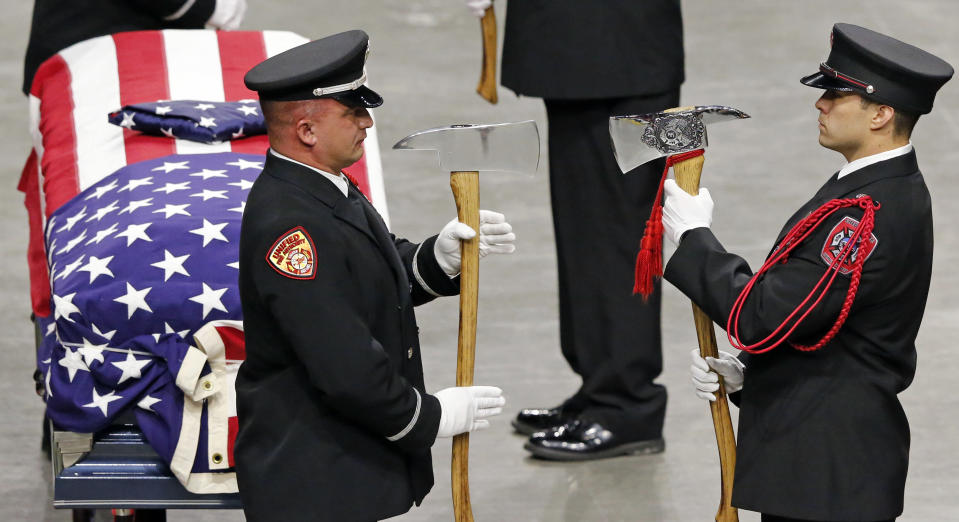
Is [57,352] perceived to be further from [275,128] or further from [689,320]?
[689,320]

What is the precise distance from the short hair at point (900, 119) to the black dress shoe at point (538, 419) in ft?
6.74

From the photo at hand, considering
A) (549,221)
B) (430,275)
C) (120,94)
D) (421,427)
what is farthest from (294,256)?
(549,221)

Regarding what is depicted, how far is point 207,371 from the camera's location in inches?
125

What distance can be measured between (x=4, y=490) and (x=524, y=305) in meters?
2.18

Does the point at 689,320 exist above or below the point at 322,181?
below

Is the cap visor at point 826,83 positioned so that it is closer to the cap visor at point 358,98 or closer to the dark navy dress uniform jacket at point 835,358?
the dark navy dress uniform jacket at point 835,358

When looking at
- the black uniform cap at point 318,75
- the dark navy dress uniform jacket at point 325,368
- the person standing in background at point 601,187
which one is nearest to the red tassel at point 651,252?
the dark navy dress uniform jacket at point 325,368

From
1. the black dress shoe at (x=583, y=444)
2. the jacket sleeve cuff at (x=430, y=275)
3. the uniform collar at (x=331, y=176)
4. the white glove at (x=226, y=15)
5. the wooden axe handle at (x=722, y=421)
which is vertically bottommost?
the black dress shoe at (x=583, y=444)

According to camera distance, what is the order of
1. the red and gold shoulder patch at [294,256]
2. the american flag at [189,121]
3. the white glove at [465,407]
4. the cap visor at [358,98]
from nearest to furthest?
1. the red and gold shoulder patch at [294,256]
2. the cap visor at [358,98]
3. the white glove at [465,407]
4. the american flag at [189,121]

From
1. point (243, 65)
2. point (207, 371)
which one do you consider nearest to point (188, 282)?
point (207, 371)

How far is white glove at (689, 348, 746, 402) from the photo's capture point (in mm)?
3033

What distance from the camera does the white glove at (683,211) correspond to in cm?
293

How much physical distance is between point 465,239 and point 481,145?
0.20 metres

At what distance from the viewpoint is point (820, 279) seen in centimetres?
276
